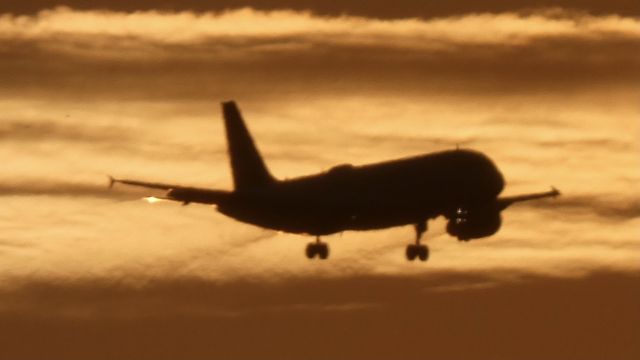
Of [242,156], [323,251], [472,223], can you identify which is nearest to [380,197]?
[472,223]

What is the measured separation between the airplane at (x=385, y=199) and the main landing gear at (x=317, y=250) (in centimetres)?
9

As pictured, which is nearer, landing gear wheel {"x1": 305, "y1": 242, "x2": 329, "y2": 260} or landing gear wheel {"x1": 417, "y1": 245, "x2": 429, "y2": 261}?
landing gear wheel {"x1": 417, "y1": 245, "x2": 429, "y2": 261}

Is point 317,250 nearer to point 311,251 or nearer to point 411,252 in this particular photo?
point 311,251

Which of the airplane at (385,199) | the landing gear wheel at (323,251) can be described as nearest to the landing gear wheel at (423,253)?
the airplane at (385,199)

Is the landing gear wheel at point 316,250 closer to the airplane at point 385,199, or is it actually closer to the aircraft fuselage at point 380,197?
the airplane at point 385,199

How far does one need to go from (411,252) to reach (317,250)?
8.46 metres

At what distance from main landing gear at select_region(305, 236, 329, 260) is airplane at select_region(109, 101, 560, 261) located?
87 millimetres

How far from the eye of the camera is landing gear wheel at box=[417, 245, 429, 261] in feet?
483

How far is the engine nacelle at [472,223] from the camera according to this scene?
5689 inches

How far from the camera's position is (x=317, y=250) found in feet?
490

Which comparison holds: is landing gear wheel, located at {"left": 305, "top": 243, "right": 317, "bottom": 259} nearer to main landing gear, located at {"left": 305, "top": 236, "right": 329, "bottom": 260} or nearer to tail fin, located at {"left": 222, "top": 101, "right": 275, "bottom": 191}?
main landing gear, located at {"left": 305, "top": 236, "right": 329, "bottom": 260}

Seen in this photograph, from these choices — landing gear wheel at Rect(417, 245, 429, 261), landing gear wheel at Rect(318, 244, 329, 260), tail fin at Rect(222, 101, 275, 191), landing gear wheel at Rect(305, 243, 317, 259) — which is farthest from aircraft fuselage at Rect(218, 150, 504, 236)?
tail fin at Rect(222, 101, 275, 191)

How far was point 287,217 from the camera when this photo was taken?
143m

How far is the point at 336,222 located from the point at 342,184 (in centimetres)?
521
